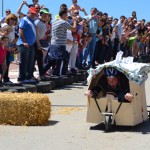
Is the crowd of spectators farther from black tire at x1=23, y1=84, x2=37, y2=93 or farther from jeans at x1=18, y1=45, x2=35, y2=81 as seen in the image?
black tire at x1=23, y1=84, x2=37, y2=93

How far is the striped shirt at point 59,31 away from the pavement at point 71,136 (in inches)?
168

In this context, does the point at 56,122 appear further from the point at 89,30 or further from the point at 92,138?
the point at 89,30

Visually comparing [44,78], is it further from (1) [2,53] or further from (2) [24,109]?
(2) [24,109]

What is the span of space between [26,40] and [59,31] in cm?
146

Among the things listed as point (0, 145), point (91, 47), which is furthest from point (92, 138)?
point (91, 47)

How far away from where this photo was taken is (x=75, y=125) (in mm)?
7418

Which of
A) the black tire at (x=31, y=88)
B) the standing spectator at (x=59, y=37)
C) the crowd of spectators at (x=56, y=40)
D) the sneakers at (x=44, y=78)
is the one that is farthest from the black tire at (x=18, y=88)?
the standing spectator at (x=59, y=37)

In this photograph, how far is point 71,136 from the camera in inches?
259

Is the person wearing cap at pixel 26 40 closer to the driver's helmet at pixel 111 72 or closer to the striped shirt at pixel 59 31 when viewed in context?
the striped shirt at pixel 59 31

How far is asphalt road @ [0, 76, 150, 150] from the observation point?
235 inches

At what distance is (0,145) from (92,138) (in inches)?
49.5

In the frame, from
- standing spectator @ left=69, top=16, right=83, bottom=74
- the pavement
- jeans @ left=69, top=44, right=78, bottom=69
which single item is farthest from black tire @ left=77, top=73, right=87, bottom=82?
the pavement

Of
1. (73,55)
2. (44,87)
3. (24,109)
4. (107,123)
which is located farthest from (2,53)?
(107,123)

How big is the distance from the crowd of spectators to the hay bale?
3499 mm
